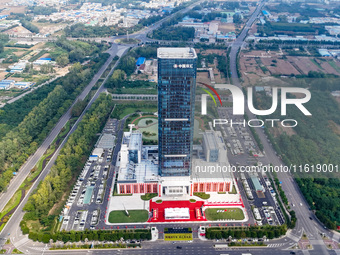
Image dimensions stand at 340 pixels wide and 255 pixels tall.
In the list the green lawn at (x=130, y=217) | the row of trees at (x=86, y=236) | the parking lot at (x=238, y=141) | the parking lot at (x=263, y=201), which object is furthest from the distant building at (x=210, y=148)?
the row of trees at (x=86, y=236)

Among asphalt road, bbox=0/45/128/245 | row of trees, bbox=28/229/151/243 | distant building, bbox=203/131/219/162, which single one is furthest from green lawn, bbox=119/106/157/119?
row of trees, bbox=28/229/151/243

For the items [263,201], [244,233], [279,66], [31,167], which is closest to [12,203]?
[31,167]

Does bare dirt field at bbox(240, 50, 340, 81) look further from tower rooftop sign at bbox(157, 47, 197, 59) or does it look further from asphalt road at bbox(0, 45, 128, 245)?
asphalt road at bbox(0, 45, 128, 245)

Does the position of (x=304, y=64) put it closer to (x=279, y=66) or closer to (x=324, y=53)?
(x=279, y=66)

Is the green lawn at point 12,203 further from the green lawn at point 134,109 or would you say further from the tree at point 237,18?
the tree at point 237,18

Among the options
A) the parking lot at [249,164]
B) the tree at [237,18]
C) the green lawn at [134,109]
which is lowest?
the parking lot at [249,164]

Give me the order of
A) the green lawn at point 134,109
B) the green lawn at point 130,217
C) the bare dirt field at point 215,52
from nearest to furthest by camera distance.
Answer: the green lawn at point 130,217, the green lawn at point 134,109, the bare dirt field at point 215,52
